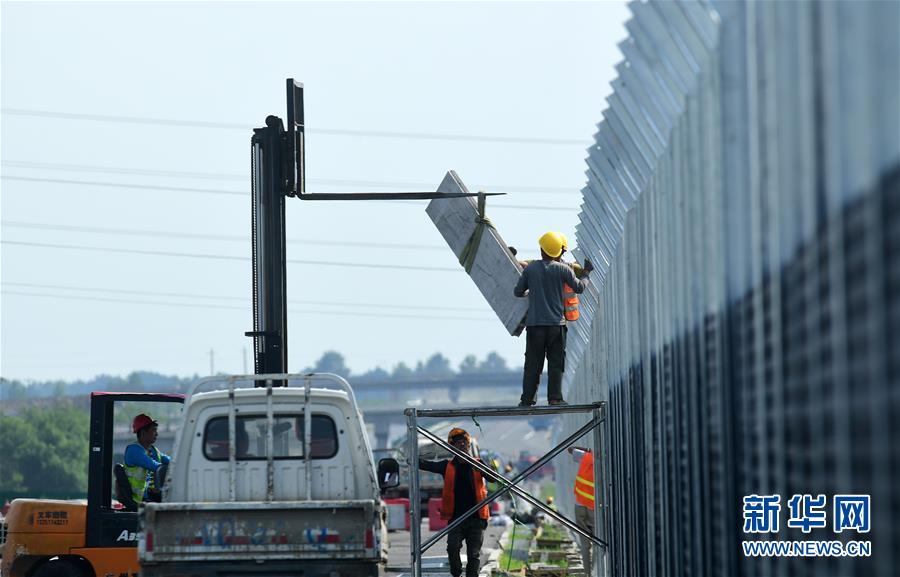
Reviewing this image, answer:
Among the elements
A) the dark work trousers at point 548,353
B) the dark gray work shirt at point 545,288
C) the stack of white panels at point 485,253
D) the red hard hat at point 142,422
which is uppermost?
the stack of white panels at point 485,253

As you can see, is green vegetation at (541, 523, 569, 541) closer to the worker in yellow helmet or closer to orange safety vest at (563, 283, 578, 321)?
orange safety vest at (563, 283, 578, 321)

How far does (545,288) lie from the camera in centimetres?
1372

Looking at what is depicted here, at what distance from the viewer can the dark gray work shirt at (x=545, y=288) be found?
13.7 m

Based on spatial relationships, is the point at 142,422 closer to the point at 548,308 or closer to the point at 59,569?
the point at 59,569

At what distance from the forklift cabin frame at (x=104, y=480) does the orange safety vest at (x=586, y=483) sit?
4.77m

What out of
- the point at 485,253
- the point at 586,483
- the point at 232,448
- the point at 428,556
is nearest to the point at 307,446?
the point at 232,448

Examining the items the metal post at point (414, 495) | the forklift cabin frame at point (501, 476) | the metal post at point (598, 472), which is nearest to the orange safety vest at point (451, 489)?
the forklift cabin frame at point (501, 476)

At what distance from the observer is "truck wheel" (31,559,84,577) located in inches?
590

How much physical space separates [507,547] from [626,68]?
22.6 metres

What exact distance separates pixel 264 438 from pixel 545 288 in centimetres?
323

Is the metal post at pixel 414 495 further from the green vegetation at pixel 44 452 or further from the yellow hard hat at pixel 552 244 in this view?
the green vegetation at pixel 44 452

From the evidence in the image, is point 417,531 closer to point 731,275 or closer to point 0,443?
point 731,275

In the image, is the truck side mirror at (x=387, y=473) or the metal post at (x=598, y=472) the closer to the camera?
the truck side mirror at (x=387, y=473)

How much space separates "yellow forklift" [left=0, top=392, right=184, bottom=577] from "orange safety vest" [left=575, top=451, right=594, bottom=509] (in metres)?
4.76
